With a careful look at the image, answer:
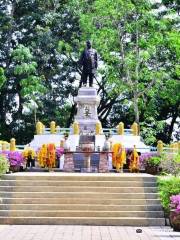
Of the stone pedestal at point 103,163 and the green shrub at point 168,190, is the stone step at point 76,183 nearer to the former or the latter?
the green shrub at point 168,190

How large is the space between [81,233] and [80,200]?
3079mm

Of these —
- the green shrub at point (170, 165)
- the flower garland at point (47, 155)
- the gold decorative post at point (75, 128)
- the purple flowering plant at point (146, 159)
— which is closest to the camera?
the green shrub at point (170, 165)

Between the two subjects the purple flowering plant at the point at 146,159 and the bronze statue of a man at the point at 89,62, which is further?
the bronze statue of a man at the point at 89,62

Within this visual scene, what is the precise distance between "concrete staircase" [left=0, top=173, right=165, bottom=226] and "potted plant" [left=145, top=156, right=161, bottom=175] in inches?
224

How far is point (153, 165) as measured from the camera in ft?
76.7

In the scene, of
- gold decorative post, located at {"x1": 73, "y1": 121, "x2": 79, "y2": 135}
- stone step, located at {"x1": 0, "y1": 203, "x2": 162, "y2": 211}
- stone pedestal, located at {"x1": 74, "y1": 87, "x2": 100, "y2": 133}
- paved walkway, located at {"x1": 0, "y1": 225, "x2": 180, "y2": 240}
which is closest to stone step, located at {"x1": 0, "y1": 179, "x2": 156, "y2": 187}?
stone step, located at {"x1": 0, "y1": 203, "x2": 162, "y2": 211}

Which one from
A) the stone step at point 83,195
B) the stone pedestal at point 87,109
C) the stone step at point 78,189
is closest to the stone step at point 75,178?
the stone step at point 78,189

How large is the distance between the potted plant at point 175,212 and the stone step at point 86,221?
1301 millimetres

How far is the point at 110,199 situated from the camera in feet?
52.7

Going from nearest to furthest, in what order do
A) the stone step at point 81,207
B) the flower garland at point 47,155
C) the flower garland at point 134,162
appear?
the stone step at point 81,207
the flower garland at point 47,155
the flower garland at point 134,162

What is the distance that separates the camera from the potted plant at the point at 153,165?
23109 mm

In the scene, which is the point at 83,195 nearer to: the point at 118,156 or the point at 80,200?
the point at 80,200

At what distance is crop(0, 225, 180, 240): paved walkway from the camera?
12.1 m

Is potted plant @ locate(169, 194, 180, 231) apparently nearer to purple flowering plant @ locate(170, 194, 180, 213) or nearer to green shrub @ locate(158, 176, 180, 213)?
purple flowering plant @ locate(170, 194, 180, 213)
